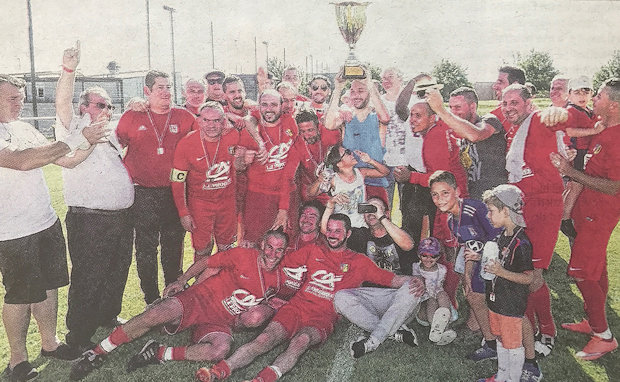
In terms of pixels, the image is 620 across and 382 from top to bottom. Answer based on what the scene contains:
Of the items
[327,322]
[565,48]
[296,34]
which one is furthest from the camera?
[296,34]

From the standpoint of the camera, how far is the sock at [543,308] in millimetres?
3479

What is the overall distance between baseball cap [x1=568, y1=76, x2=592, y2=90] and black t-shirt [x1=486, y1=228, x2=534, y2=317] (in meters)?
2.63

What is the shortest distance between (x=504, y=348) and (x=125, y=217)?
294 centimetres

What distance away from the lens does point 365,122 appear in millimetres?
4336

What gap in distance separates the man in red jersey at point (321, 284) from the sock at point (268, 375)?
0.84 feet

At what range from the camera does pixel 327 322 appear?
11.6ft

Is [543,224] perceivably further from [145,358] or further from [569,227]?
[145,358]

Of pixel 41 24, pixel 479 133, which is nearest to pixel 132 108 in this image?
pixel 41 24

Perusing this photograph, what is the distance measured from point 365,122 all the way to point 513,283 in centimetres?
202

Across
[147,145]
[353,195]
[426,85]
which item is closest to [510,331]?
[353,195]

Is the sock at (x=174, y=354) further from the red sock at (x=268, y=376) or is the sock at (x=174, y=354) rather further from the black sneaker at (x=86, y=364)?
the red sock at (x=268, y=376)

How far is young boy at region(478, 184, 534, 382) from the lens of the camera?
115 inches

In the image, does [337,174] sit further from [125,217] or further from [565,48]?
[565,48]

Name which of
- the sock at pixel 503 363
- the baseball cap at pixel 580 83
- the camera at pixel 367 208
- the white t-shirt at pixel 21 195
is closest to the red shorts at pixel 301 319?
the camera at pixel 367 208
